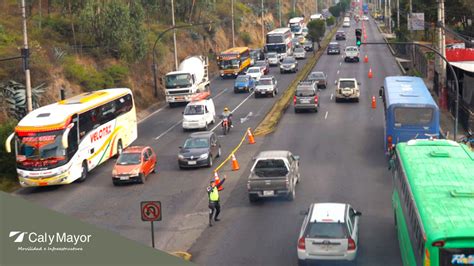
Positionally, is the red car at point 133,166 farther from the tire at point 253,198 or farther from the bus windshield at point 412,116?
the bus windshield at point 412,116

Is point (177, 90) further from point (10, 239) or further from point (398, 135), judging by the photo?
point (10, 239)

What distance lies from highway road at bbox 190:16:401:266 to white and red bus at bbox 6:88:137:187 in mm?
7612

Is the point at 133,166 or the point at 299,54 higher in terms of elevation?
the point at 299,54

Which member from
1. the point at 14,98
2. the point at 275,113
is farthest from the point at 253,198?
the point at 275,113

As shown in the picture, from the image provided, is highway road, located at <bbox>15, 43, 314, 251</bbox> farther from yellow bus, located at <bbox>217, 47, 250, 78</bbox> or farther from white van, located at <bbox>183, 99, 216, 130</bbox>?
yellow bus, located at <bbox>217, 47, 250, 78</bbox>

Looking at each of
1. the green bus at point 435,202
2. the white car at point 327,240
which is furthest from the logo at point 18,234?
the green bus at point 435,202

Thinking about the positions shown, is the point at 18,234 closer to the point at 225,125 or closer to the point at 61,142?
the point at 61,142

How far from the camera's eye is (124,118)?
38.9 meters

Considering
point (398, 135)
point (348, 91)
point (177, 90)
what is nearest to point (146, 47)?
point (177, 90)

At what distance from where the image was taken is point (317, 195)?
91.0ft

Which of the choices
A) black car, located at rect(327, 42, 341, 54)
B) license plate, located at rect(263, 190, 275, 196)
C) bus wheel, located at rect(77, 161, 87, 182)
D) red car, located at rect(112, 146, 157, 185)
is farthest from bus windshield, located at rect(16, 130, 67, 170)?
black car, located at rect(327, 42, 341, 54)

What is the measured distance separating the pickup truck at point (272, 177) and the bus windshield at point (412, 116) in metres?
6.62

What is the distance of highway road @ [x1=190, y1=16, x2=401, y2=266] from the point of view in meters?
21.0

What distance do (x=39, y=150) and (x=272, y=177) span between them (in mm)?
10905
